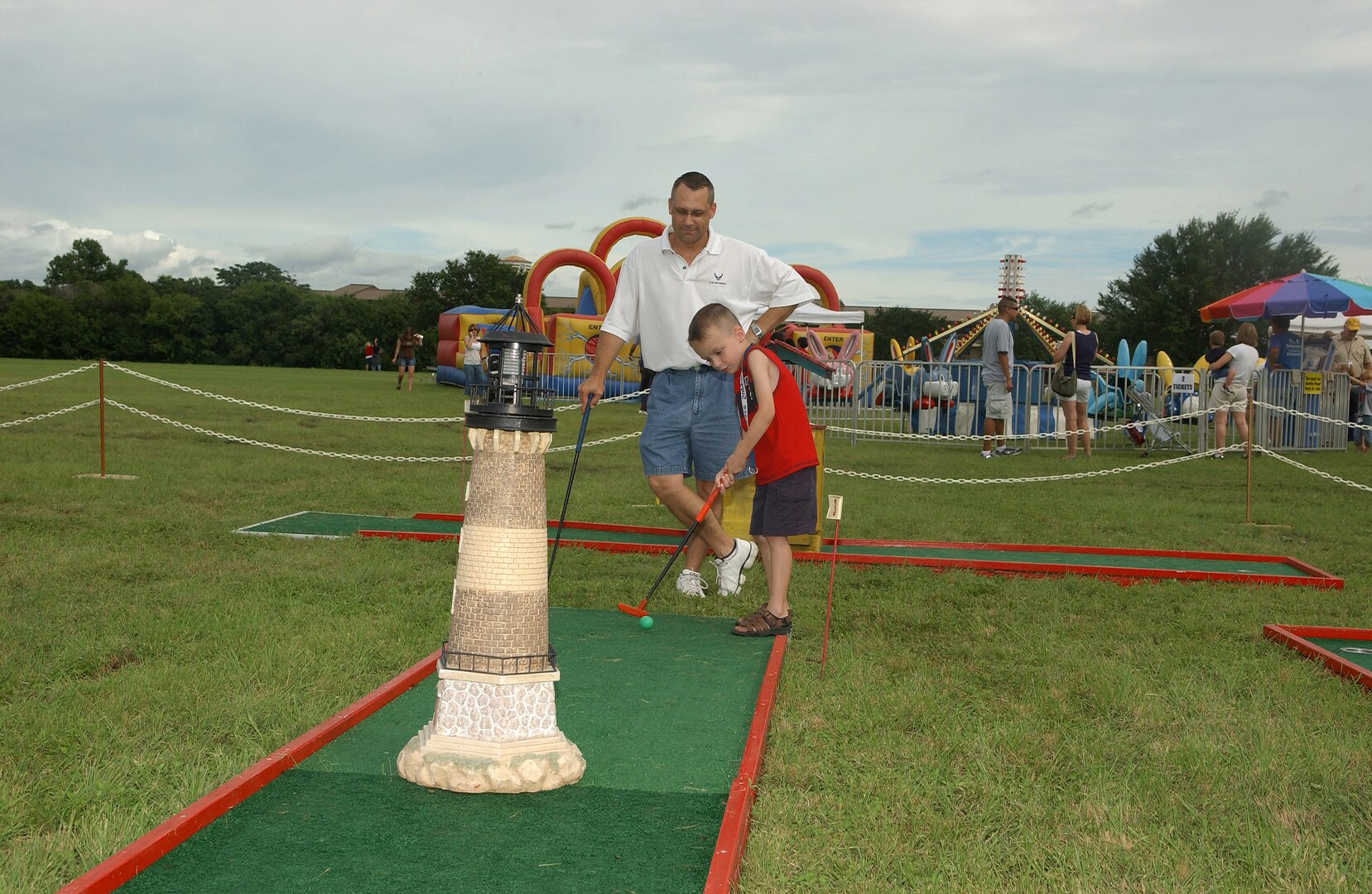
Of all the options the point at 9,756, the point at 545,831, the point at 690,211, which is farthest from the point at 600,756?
the point at 690,211

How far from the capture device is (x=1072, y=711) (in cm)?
424

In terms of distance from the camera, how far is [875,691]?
441 centimetres

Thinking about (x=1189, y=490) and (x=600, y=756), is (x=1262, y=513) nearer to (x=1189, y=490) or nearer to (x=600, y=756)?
(x=1189, y=490)

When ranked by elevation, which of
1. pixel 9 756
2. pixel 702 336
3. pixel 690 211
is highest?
pixel 690 211

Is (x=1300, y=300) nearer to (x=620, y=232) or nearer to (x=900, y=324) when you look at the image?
(x=620, y=232)

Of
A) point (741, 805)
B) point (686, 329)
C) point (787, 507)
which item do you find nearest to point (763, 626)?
point (787, 507)

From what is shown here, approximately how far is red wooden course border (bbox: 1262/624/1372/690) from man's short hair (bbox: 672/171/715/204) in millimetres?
3427

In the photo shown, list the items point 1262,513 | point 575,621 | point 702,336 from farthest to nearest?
point 1262,513 → point 575,621 → point 702,336

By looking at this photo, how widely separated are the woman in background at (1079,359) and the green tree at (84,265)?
89434mm

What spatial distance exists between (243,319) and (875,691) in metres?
74.9

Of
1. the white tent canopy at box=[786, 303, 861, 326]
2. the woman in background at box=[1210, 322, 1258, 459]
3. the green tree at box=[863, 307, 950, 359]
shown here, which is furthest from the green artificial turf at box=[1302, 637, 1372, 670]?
the green tree at box=[863, 307, 950, 359]

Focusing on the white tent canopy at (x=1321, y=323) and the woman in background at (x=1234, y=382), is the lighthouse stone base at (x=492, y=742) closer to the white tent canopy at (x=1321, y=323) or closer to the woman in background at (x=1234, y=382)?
the woman in background at (x=1234, y=382)

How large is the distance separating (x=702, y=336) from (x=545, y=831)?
257 centimetres

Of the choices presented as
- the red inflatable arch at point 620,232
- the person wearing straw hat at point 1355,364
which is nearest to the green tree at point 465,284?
the red inflatable arch at point 620,232
